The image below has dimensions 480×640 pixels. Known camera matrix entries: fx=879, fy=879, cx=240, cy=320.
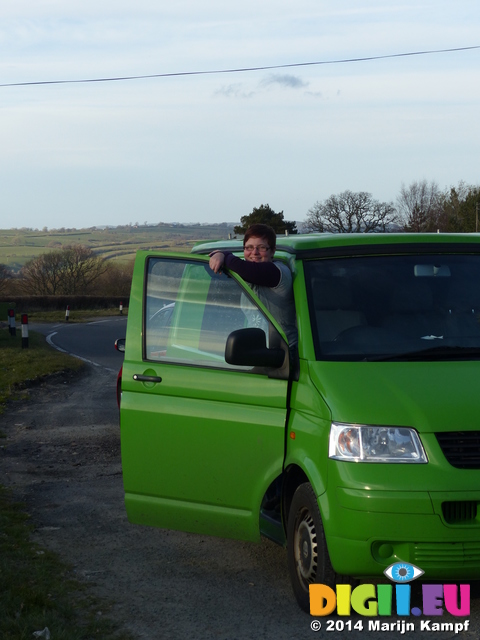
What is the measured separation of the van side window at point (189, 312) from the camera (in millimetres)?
5090

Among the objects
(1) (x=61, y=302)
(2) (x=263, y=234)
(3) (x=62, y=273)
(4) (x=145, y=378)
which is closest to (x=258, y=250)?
(2) (x=263, y=234)

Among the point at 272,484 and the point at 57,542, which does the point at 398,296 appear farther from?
the point at 57,542

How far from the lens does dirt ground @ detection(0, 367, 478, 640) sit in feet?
14.3

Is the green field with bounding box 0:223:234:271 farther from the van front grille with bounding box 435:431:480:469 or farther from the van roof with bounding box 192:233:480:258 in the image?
the van front grille with bounding box 435:431:480:469

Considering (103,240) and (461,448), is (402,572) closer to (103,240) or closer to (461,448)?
(461,448)

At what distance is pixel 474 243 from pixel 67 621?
121 inches

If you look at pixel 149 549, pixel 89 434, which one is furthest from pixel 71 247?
pixel 149 549

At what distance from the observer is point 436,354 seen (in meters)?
4.50

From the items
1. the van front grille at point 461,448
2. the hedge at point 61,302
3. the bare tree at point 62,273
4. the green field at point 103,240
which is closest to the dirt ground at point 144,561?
the van front grille at point 461,448

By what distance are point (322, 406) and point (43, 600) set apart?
1.80 metres

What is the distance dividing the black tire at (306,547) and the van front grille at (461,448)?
2.24ft

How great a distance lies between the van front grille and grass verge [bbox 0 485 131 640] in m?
1.73

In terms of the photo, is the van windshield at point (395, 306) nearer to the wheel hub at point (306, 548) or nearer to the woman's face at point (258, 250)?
the woman's face at point (258, 250)

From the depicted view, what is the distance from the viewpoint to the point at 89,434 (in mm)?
10055
